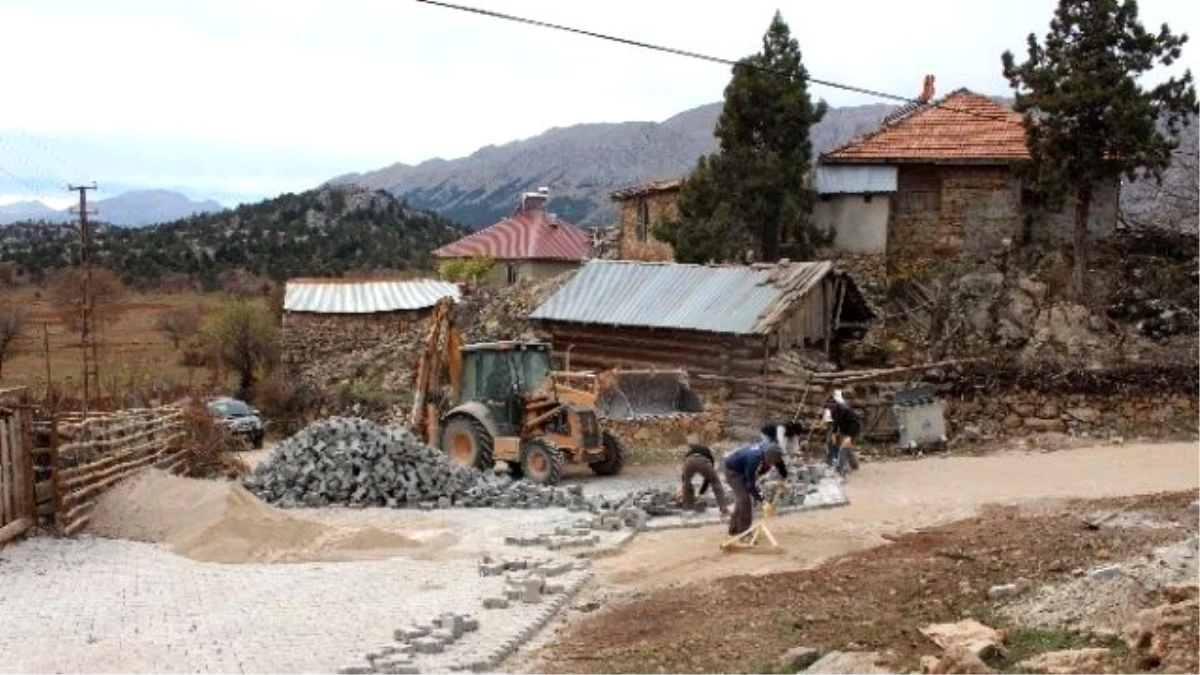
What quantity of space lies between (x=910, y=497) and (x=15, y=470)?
480 inches

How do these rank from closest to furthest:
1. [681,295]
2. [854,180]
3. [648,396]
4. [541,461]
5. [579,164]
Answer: [541,461], [648,396], [681,295], [854,180], [579,164]

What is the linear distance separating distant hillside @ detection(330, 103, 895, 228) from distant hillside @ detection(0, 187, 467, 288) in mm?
31809

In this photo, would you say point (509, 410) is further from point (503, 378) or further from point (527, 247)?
point (527, 247)

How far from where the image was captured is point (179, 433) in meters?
21.4

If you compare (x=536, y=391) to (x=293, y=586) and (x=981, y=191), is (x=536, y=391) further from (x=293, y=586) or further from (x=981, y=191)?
(x=981, y=191)

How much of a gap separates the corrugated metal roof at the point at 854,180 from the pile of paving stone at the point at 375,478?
16.5 metres

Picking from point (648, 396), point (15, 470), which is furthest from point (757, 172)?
point (15, 470)

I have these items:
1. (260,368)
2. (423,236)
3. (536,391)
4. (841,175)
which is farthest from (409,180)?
(536,391)

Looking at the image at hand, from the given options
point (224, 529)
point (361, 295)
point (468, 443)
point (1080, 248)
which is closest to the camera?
point (224, 529)

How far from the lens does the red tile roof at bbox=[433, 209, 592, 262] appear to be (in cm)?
4859

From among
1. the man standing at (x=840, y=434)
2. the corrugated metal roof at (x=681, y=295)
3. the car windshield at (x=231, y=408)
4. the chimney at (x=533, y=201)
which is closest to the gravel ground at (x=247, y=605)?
the man standing at (x=840, y=434)

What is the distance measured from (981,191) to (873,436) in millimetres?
10256

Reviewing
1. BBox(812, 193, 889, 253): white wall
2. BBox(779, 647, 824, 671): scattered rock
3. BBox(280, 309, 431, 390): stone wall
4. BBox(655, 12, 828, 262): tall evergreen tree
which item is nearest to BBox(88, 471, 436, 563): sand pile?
BBox(779, 647, 824, 671): scattered rock

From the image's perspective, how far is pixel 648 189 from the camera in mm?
38062
